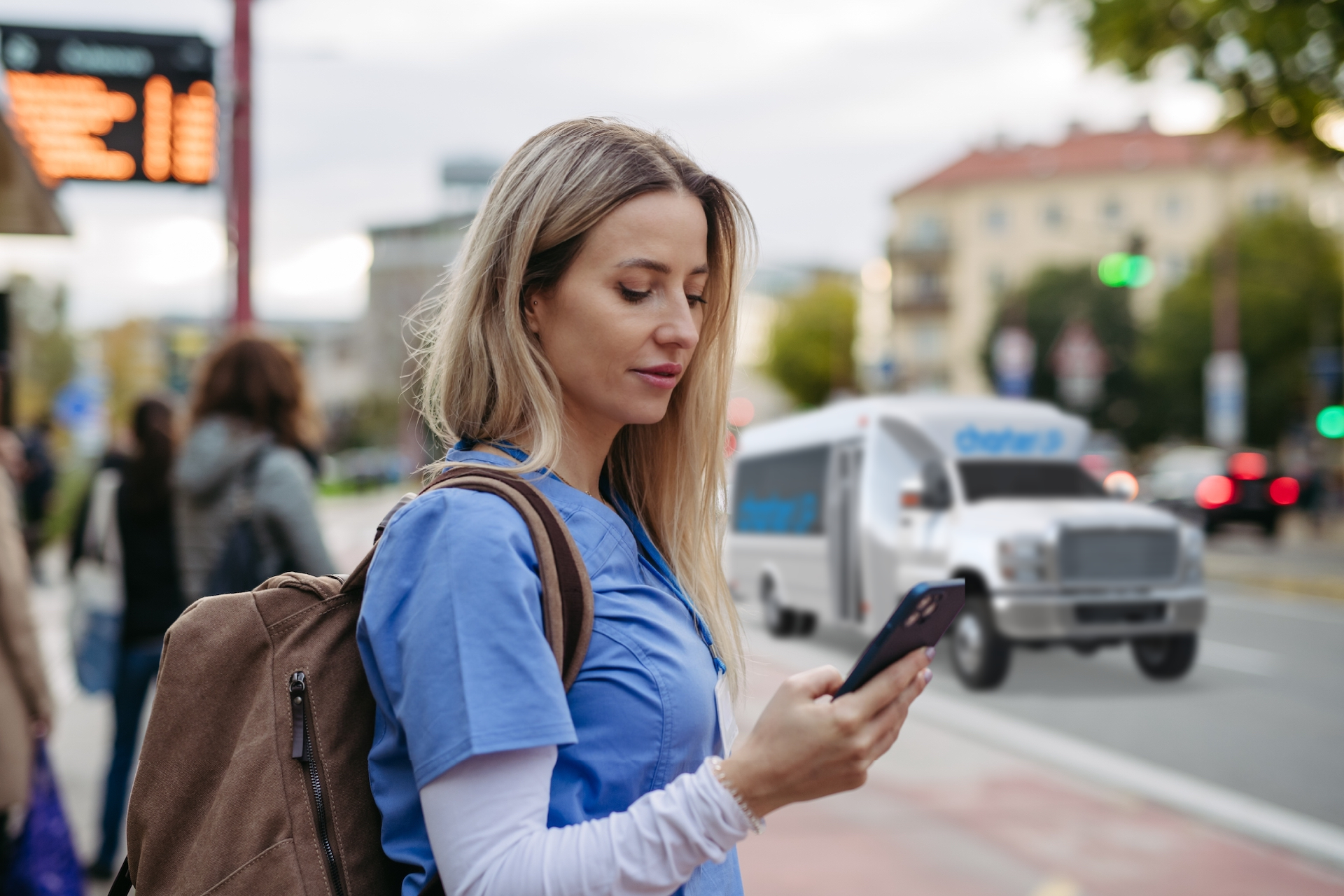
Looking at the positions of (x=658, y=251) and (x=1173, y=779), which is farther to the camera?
(x=1173, y=779)

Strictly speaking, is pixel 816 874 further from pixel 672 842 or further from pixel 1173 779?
pixel 672 842

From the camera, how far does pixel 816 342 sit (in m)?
2.78

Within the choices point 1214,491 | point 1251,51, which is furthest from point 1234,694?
point 1251,51

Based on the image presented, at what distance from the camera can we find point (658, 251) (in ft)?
4.76

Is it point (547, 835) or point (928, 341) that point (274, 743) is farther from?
point (928, 341)

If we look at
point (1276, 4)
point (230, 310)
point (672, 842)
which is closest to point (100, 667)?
point (230, 310)

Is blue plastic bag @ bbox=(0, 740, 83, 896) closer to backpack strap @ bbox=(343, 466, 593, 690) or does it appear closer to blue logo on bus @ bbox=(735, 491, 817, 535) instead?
blue logo on bus @ bbox=(735, 491, 817, 535)

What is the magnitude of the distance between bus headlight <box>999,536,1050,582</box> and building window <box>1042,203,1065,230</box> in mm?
1886

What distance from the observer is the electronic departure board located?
453cm

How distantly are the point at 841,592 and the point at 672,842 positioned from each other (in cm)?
73

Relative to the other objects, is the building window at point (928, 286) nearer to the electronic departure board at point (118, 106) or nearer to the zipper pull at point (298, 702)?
the zipper pull at point (298, 702)

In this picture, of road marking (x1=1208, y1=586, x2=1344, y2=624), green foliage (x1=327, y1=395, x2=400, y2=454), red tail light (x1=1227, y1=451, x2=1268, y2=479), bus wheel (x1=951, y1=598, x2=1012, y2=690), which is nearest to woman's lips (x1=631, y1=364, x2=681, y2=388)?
bus wheel (x1=951, y1=598, x2=1012, y2=690)

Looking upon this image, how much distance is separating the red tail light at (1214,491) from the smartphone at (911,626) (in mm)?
1274

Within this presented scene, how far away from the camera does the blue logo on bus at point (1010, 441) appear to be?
1.63 m
